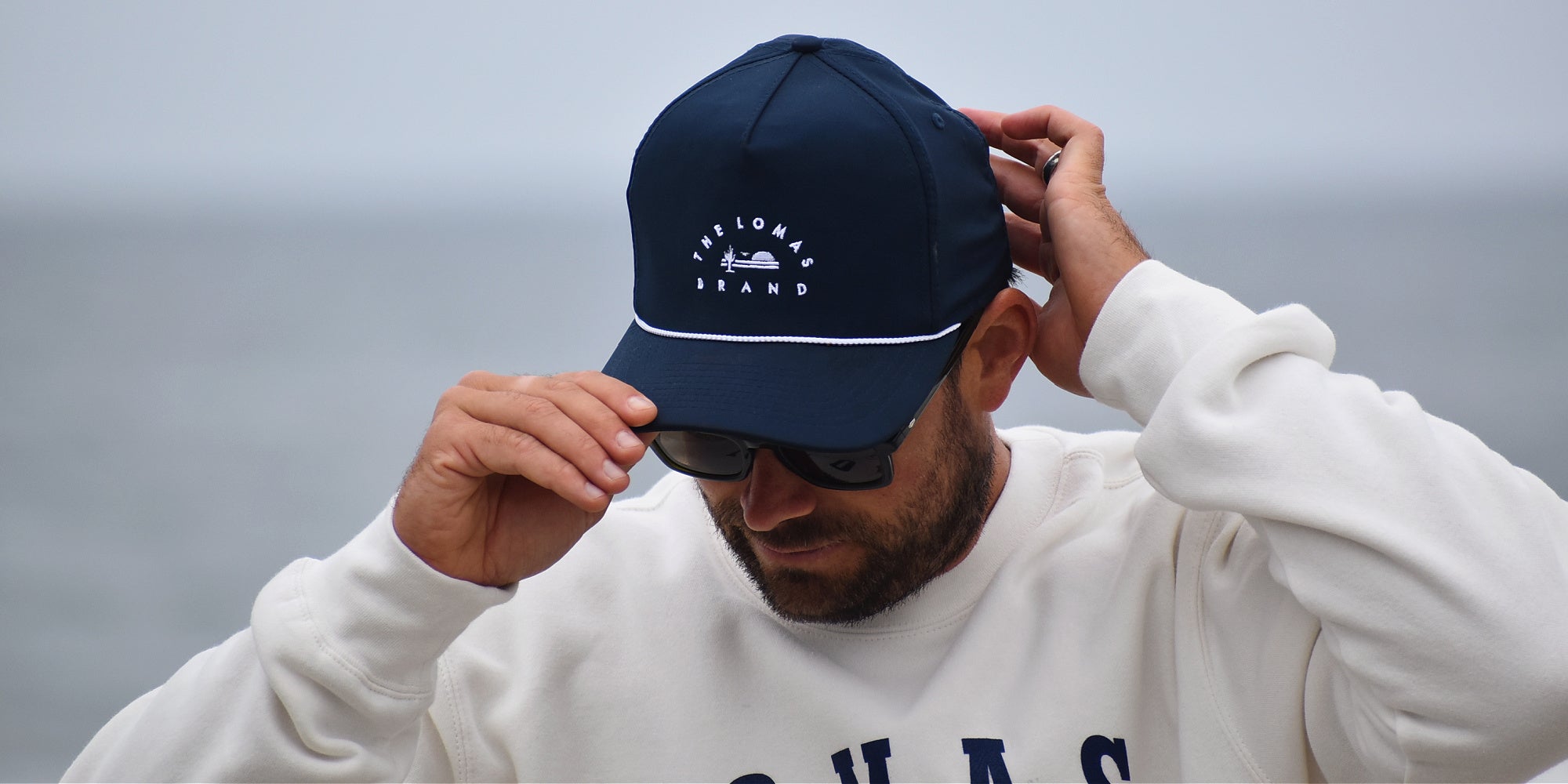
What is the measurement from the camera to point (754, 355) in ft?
4.92

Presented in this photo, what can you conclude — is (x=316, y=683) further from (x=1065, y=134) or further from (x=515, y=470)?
(x=1065, y=134)

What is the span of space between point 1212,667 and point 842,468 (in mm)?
462

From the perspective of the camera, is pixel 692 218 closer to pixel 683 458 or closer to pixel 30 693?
pixel 683 458

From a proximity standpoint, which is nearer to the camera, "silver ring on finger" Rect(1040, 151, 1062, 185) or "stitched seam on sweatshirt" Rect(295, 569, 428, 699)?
"stitched seam on sweatshirt" Rect(295, 569, 428, 699)

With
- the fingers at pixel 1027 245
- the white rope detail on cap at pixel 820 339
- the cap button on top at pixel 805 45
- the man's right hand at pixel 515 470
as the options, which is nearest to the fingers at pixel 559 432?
the man's right hand at pixel 515 470

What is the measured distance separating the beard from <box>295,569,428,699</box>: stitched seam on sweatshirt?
15.6 inches

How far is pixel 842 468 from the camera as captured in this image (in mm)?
1478

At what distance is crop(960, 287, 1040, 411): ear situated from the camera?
1640 mm

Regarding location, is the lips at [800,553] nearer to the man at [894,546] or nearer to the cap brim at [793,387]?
the man at [894,546]

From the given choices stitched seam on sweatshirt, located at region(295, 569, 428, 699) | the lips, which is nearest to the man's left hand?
the lips

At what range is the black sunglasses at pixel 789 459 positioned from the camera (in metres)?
1.46

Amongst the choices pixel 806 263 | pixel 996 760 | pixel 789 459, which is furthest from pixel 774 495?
pixel 996 760

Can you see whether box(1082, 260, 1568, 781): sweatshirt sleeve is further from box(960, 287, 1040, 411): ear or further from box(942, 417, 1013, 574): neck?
box(942, 417, 1013, 574): neck

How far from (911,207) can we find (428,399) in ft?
21.3
